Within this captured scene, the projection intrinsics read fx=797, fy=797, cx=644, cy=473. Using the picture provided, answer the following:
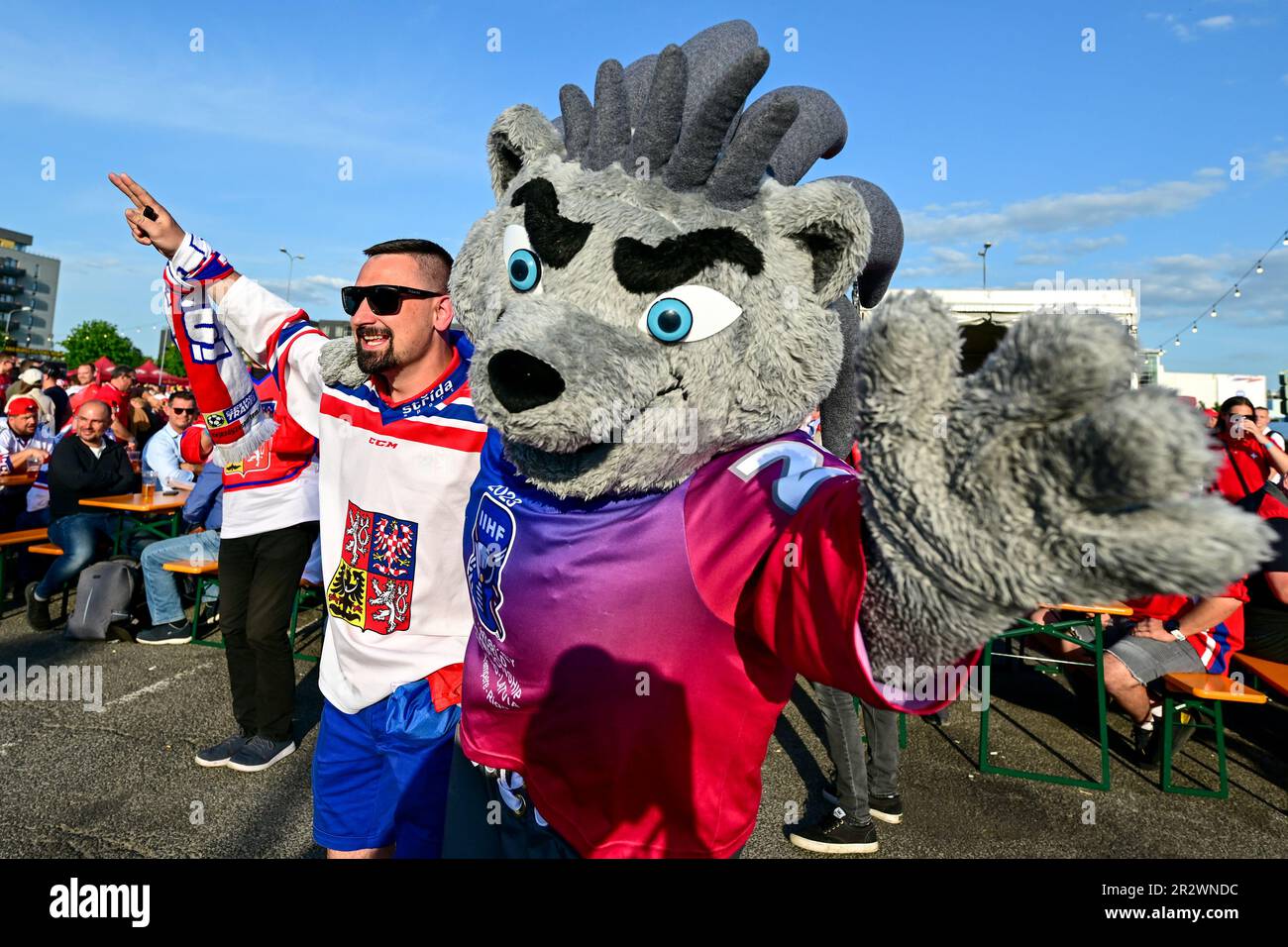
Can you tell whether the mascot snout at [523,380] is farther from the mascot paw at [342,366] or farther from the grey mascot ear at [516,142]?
the mascot paw at [342,366]

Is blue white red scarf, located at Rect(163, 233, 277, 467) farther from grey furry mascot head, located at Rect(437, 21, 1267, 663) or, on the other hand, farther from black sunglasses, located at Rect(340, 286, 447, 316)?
grey furry mascot head, located at Rect(437, 21, 1267, 663)

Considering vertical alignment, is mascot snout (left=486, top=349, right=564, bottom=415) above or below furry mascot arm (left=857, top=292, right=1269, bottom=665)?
above

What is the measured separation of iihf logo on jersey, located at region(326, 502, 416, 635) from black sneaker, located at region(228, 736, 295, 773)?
2.34 metres

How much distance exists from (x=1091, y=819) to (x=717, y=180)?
3.88 meters

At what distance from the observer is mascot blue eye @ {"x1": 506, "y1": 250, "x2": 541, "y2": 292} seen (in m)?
1.42

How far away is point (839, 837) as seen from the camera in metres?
3.45

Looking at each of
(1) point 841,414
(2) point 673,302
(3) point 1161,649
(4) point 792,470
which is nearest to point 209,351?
(2) point 673,302

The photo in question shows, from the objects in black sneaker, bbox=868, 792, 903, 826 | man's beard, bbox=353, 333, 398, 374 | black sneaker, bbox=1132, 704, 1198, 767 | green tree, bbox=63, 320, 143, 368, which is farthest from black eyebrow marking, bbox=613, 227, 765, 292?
green tree, bbox=63, 320, 143, 368

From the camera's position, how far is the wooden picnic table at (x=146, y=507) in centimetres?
639

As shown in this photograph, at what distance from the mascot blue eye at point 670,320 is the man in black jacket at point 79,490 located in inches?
265

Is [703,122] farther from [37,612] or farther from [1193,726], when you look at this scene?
[37,612]

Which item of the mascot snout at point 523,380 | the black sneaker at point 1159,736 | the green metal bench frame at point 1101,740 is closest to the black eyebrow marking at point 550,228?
the mascot snout at point 523,380

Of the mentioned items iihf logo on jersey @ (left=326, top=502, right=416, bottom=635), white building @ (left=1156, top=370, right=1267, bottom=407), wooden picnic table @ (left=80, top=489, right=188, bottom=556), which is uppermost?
white building @ (left=1156, top=370, right=1267, bottom=407)

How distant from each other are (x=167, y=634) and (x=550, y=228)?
6061mm
